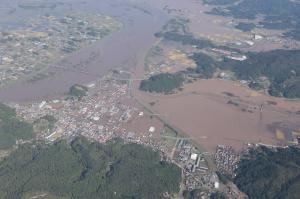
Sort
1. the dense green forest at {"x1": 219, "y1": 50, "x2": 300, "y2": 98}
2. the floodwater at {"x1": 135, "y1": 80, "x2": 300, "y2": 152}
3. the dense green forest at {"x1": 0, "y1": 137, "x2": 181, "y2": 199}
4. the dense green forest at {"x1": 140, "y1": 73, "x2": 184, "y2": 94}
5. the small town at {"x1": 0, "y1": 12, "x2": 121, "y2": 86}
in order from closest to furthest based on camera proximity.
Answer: the dense green forest at {"x1": 0, "y1": 137, "x2": 181, "y2": 199} < the floodwater at {"x1": 135, "y1": 80, "x2": 300, "y2": 152} < the dense green forest at {"x1": 140, "y1": 73, "x2": 184, "y2": 94} < the dense green forest at {"x1": 219, "y1": 50, "x2": 300, "y2": 98} < the small town at {"x1": 0, "y1": 12, "x2": 121, "y2": 86}

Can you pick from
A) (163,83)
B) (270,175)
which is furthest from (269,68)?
(270,175)

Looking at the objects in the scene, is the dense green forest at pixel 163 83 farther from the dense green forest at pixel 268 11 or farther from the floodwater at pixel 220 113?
the dense green forest at pixel 268 11

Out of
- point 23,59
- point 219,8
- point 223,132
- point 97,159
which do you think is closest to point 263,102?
point 223,132

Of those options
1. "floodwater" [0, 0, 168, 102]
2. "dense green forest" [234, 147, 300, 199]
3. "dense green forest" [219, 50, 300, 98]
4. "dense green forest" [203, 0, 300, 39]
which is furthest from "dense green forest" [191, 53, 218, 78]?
"dense green forest" [203, 0, 300, 39]

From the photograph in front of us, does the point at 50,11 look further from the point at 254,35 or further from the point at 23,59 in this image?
the point at 254,35

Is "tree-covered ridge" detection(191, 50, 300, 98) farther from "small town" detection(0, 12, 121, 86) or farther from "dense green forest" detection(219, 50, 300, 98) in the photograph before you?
"small town" detection(0, 12, 121, 86)

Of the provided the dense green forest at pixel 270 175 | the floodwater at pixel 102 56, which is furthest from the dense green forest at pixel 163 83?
the dense green forest at pixel 270 175

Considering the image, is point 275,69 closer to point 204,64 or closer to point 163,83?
point 204,64

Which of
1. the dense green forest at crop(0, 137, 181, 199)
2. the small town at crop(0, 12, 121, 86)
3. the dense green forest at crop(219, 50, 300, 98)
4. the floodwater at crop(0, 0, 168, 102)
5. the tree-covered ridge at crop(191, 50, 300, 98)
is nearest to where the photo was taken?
the dense green forest at crop(0, 137, 181, 199)
